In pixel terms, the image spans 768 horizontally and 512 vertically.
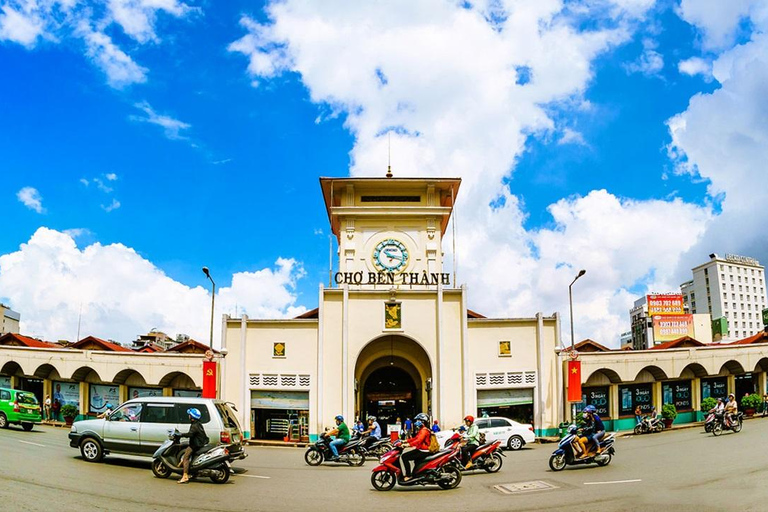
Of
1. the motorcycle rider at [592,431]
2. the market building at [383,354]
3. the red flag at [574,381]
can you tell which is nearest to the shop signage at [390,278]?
the market building at [383,354]

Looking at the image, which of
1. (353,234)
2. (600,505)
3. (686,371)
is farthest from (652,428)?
(600,505)

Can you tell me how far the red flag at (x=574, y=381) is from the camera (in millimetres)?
31484

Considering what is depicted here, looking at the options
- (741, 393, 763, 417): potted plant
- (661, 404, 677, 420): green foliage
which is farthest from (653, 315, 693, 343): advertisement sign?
(661, 404, 677, 420): green foliage

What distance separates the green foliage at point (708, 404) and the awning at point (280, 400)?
23.8 meters

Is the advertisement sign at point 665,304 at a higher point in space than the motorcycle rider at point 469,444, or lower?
higher

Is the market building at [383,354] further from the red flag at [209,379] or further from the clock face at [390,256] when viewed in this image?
the clock face at [390,256]

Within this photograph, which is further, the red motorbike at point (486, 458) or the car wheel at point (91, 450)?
the red motorbike at point (486, 458)

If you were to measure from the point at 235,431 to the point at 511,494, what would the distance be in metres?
8.20

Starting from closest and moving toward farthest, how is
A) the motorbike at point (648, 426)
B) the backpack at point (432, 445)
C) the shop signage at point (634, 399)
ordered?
the backpack at point (432, 445) < the motorbike at point (648, 426) < the shop signage at point (634, 399)

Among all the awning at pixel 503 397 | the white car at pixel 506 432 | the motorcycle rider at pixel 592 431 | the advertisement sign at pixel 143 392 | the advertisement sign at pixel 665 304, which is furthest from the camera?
the advertisement sign at pixel 665 304

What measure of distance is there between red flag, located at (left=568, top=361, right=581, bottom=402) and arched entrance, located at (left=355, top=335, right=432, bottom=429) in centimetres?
754

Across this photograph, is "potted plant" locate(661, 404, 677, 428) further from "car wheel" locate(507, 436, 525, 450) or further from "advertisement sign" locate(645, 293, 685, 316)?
"advertisement sign" locate(645, 293, 685, 316)

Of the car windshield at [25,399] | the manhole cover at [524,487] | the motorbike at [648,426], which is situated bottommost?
the motorbike at [648,426]

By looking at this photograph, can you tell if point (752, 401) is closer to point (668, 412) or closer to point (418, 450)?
point (668, 412)
